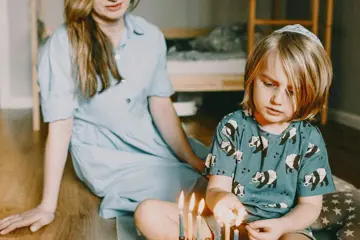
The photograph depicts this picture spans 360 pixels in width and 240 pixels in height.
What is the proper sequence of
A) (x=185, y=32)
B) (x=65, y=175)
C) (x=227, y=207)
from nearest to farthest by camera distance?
(x=227, y=207) → (x=65, y=175) → (x=185, y=32)

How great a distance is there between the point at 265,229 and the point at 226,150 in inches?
7.0

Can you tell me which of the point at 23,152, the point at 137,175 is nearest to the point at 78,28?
the point at 137,175

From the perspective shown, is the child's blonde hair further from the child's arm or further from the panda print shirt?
the child's arm

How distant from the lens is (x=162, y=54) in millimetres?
1567

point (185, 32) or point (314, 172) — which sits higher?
point (314, 172)

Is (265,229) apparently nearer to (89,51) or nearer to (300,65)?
(300,65)

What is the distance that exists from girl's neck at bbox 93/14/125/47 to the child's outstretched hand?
70 cm

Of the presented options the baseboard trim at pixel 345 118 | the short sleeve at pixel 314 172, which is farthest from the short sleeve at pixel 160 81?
the baseboard trim at pixel 345 118

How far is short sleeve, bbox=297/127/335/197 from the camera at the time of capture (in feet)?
3.49

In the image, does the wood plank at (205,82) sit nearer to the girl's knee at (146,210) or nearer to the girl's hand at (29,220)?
the girl's hand at (29,220)

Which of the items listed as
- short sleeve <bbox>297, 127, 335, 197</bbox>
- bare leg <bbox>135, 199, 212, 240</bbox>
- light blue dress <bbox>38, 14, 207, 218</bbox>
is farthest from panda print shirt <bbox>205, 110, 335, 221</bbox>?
light blue dress <bbox>38, 14, 207, 218</bbox>

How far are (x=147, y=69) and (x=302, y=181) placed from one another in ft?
2.00

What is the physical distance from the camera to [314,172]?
3.50 feet

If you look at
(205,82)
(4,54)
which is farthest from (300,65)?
(4,54)
